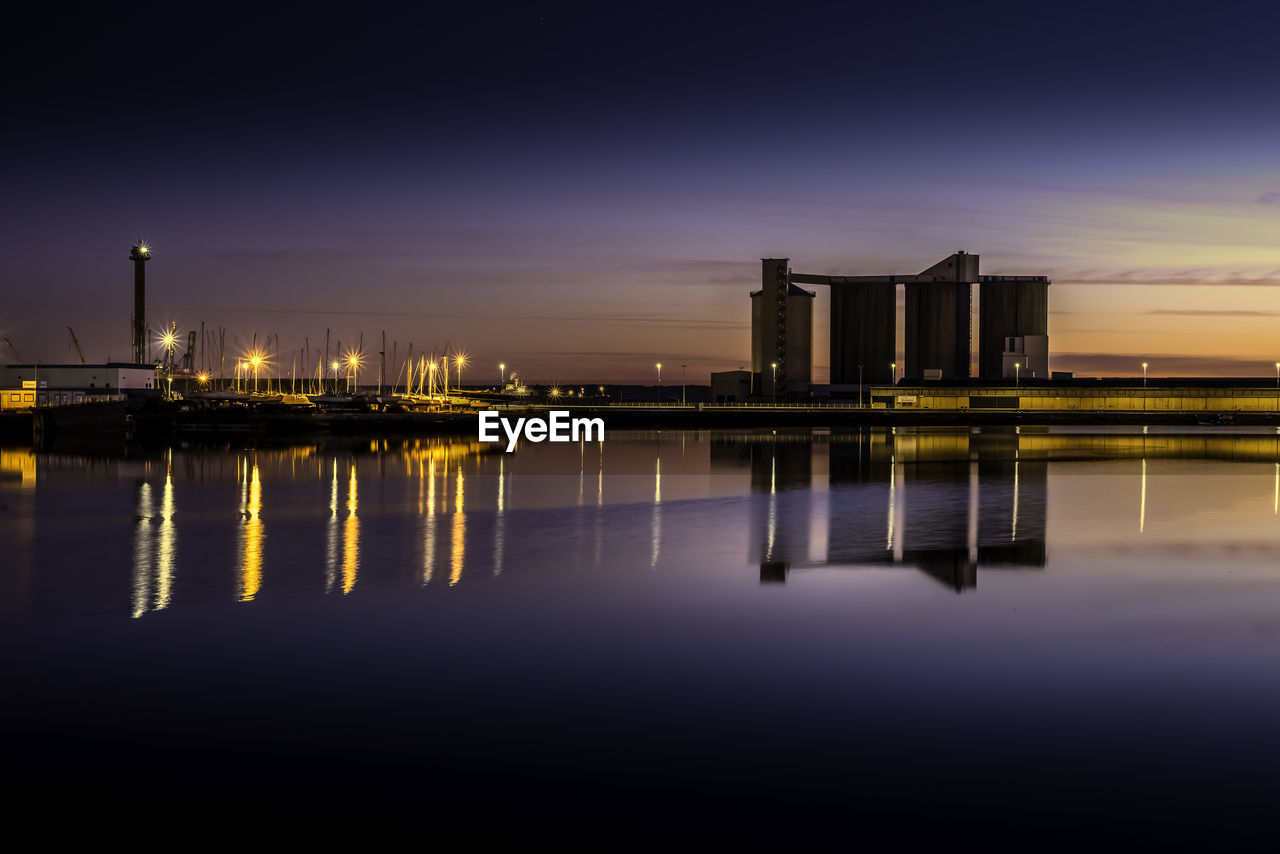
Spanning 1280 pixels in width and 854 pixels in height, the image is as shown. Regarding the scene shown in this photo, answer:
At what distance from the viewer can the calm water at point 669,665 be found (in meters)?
9.77

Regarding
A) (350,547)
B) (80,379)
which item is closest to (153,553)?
(350,547)

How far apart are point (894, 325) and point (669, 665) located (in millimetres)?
138952

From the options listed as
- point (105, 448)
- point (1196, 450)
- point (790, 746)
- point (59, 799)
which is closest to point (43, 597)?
point (59, 799)

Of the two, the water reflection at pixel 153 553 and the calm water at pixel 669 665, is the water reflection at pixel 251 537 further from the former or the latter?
the water reflection at pixel 153 553

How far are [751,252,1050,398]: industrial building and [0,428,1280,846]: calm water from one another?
359ft

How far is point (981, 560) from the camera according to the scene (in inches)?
910

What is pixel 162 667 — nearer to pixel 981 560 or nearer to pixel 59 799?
pixel 59 799

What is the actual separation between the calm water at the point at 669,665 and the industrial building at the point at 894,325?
109 m

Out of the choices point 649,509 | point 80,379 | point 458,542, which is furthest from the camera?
point 80,379

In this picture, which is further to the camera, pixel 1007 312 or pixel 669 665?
pixel 1007 312

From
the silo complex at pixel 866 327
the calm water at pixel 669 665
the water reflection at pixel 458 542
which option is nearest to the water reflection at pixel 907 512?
the calm water at pixel 669 665

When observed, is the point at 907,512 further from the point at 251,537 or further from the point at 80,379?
the point at 80,379

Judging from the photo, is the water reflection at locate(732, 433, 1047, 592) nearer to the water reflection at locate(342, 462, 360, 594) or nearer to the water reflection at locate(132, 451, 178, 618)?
the water reflection at locate(342, 462, 360, 594)

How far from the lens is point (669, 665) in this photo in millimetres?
14312
